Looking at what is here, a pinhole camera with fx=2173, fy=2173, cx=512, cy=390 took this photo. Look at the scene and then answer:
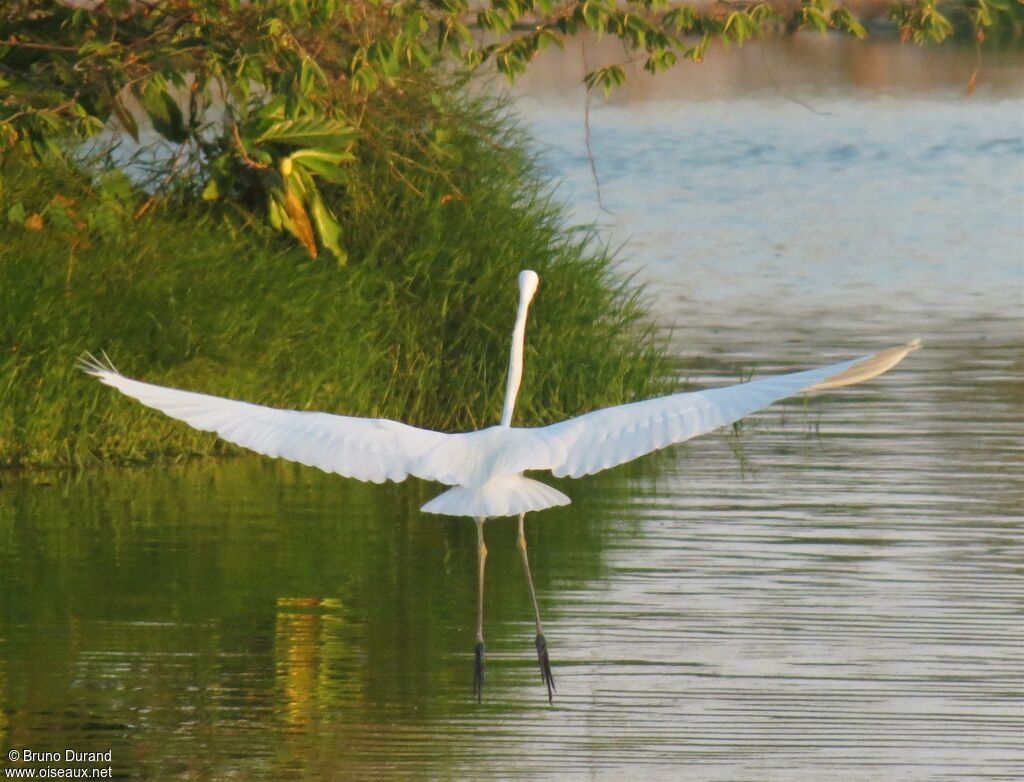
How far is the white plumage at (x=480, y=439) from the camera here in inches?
273

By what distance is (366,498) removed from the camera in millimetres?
11773

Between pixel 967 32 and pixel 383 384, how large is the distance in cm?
4768

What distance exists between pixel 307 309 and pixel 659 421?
604 cm

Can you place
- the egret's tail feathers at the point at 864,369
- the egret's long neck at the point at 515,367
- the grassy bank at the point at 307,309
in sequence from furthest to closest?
the grassy bank at the point at 307,309 < the egret's long neck at the point at 515,367 < the egret's tail feathers at the point at 864,369

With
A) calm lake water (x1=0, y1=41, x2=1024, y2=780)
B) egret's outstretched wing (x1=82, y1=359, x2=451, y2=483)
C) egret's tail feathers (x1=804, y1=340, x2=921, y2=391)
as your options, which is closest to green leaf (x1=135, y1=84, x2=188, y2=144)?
calm lake water (x1=0, y1=41, x2=1024, y2=780)

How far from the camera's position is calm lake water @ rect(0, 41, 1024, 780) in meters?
7.02

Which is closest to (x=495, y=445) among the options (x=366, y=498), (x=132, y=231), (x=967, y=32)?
(x=366, y=498)

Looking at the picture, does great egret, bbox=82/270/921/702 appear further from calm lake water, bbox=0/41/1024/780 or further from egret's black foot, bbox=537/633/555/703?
calm lake water, bbox=0/41/1024/780

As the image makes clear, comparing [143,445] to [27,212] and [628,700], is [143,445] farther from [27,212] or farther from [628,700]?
[628,700]

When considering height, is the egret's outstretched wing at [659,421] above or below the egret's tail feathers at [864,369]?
below

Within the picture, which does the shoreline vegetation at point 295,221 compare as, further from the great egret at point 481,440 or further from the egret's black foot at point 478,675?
the egret's black foot at point 478,675

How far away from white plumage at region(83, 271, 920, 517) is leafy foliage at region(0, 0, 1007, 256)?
10.8ft

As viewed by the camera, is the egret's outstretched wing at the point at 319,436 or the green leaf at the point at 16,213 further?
the green leaf at the point at 16,213

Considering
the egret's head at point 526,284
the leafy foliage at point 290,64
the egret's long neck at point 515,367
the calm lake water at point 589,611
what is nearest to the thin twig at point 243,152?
the leafy foliage at point 290,64
